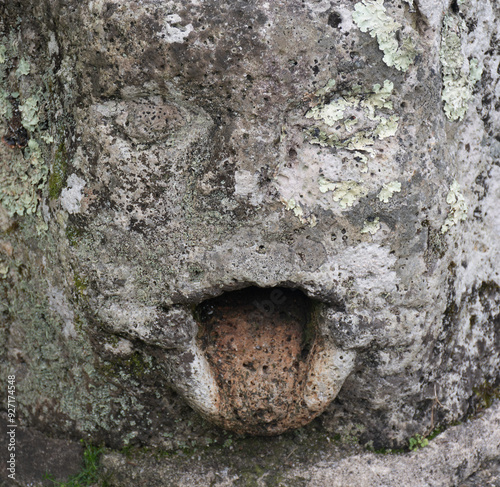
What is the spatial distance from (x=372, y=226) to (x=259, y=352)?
1.71 ft

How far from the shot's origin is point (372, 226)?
1.57 m

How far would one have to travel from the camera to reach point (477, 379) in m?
2.03

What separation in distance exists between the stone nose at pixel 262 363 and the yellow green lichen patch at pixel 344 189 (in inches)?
13.6

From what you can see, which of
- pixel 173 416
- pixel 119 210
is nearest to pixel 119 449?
pixel 173 416

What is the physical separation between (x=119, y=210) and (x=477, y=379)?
51.8 inches

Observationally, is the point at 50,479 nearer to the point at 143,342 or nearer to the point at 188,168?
the point at 143,342

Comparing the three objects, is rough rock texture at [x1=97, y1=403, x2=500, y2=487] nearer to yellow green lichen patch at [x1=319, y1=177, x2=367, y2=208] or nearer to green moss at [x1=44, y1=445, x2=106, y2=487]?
green moss at [x1=44, y1=445, x2=106, y2=487]

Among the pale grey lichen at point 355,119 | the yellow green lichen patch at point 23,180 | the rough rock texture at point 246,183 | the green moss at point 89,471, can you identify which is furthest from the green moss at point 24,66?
the green moss at point 89,471

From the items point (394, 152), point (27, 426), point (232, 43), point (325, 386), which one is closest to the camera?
point (232, 43)

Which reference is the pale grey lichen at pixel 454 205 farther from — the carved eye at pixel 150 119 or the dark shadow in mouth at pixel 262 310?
the carved eye at pixel 150 119

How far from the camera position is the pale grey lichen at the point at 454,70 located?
5.32 feet

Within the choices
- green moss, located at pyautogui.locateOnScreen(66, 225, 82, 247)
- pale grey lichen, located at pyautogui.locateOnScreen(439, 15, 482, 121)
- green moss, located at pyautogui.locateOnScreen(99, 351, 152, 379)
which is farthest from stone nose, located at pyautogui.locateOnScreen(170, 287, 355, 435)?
pale grey lichen, located at pyautogui.locateOnScreen(439, 15, 482, 121)

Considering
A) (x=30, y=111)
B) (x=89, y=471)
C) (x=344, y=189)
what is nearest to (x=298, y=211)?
(x=344, y=189)

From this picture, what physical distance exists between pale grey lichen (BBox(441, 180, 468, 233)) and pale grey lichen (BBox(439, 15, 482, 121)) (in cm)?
21
